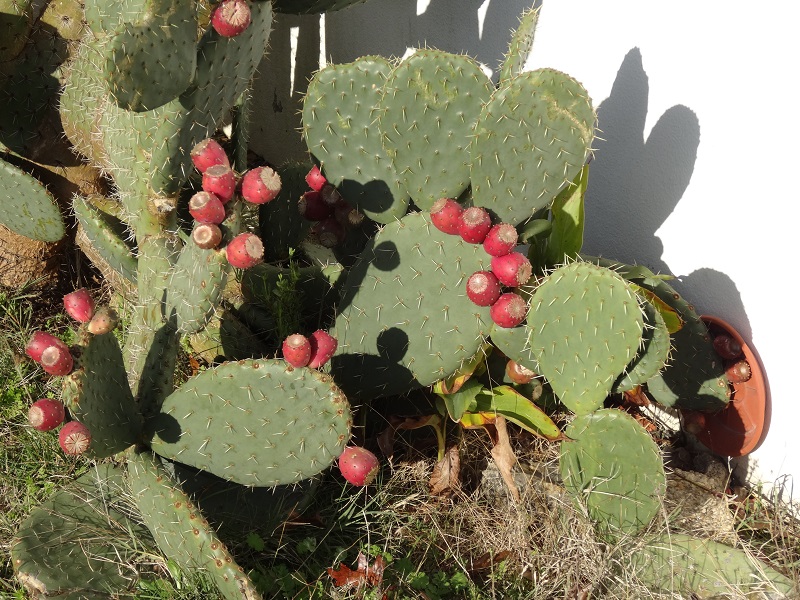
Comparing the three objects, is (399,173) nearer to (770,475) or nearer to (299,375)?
(299,375)

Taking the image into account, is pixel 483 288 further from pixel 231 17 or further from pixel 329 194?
pixel 231 17

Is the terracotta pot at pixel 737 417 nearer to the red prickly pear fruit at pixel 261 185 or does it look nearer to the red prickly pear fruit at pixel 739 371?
the red prickly pear fruit at pixel 739 371

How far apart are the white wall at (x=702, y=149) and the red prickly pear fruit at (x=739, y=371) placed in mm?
63

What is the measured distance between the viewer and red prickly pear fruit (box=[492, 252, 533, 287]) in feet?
6.85

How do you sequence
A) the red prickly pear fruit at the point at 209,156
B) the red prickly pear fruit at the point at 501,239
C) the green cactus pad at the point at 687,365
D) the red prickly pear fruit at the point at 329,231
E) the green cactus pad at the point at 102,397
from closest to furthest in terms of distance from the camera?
the green cactus pad at the point at 102,397 < the red prickly pear fruit at the point at 209,156 < the red prickly pear fruit at the point at 501,239 < the green cactus pad at the point at 687,365 < the red prickly pear fruit at the point at 329,231

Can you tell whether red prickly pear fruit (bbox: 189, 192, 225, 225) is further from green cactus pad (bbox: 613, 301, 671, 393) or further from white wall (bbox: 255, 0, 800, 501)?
white wall (bbox: 255, 0, 800, 501)

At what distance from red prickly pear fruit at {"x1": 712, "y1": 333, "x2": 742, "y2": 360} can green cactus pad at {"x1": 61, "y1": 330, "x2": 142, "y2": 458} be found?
5.57 ft

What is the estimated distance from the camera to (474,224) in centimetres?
211

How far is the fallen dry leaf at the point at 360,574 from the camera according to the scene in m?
2.01

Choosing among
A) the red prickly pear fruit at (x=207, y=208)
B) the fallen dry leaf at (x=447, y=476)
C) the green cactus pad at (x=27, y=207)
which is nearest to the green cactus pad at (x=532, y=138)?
the red prickly pear fruit at (x=207, y=208)

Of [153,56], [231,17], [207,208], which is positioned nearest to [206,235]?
[207,208]

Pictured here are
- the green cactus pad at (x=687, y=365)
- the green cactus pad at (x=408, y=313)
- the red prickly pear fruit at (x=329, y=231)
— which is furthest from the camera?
the red prickly pear fruit at (x=329, y=231)

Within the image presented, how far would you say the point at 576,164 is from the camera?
207 cm

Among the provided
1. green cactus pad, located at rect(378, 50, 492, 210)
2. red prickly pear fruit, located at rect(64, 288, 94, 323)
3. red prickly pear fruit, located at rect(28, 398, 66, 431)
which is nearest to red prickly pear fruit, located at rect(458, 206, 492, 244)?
green cactus pad, located at rect(378, 50, 492, 210)
